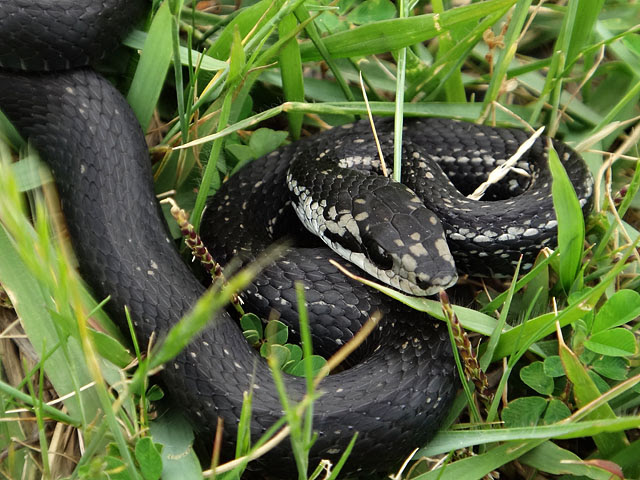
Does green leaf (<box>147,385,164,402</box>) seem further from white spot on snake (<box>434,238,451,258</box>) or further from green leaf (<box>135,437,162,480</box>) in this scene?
white spot on snake (<box>434,238,451,258</box>)

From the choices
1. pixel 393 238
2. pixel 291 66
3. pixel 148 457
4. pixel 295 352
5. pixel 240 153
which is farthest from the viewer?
pixel 240 153

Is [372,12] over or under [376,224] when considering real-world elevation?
over

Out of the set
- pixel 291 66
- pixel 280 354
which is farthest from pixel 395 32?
pixel 280 354

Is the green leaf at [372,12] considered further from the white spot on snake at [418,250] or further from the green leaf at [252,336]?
the green leaf at [252,336]

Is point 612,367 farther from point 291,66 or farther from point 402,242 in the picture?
point 291,66

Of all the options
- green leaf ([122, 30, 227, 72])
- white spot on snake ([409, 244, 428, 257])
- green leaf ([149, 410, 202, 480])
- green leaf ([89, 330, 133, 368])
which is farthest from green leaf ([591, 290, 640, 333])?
green leaf ([122, 30, 227, 72])

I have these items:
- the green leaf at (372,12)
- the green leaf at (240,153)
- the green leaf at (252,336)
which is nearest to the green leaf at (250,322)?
the green leaf at (252,336)

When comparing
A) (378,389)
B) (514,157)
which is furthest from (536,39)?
(378,389)
